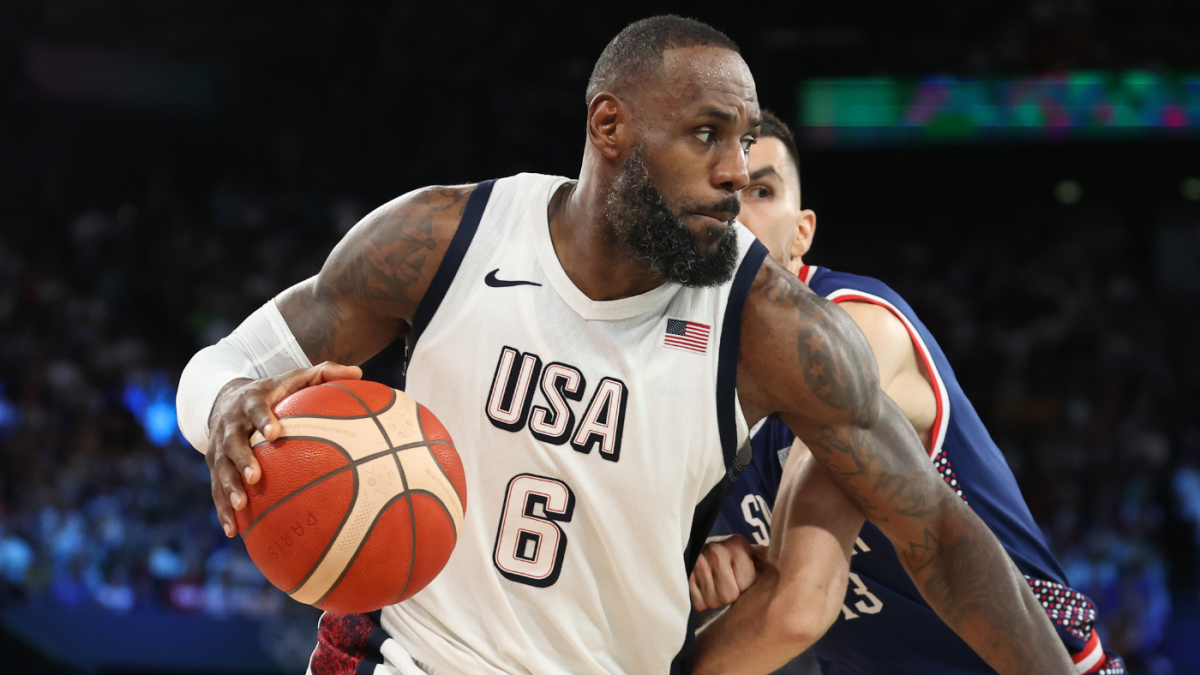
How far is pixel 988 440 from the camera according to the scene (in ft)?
10.0

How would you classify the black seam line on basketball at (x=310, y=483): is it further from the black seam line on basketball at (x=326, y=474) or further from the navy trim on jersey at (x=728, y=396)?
the navy trim on jersey at (x=728, y=396)

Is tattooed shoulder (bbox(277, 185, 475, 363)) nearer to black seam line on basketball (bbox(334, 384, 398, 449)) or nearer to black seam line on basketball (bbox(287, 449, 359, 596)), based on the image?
black seam line on basketball (bbox(334, 384, 398, 449))

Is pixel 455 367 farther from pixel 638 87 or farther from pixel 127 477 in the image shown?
pixel 127 477

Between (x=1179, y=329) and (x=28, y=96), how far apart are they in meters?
13.0

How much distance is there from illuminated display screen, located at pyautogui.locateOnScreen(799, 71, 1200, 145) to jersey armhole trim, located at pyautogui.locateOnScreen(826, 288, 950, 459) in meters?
9.85

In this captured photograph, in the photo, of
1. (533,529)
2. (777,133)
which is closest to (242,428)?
(533,529)

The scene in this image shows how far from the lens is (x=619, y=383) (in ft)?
8.04

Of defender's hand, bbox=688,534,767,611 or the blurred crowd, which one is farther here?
the blurred crowd

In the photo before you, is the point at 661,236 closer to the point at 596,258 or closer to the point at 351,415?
the point at 596,258

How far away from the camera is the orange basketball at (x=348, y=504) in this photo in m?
2.00

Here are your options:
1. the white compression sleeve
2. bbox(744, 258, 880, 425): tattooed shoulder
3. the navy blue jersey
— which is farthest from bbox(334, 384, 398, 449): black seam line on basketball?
the navy blue jersey

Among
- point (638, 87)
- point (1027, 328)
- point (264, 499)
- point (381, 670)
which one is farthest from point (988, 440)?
point (1027, 328)

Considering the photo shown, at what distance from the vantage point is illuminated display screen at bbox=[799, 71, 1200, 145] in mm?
11664

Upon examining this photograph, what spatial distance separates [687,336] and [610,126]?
513 millimetres
